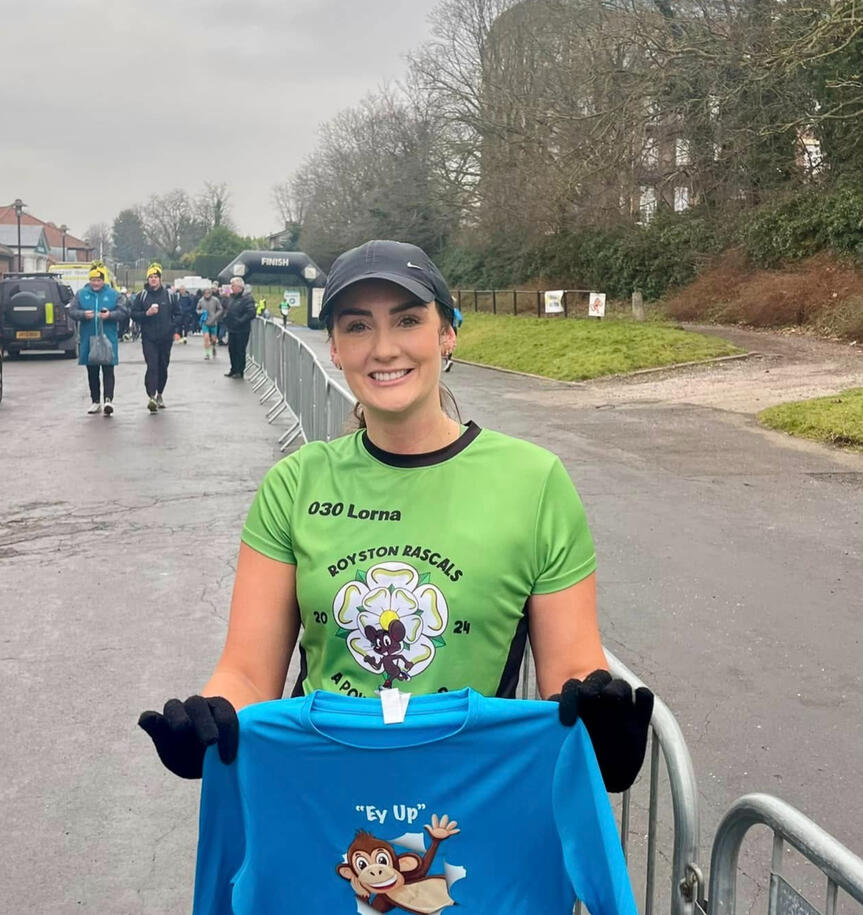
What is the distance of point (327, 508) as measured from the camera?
7.52 ft

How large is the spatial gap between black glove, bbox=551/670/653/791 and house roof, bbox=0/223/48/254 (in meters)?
98.9

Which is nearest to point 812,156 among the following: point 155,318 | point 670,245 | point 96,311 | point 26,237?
point 670,245

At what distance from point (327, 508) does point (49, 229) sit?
137299mm

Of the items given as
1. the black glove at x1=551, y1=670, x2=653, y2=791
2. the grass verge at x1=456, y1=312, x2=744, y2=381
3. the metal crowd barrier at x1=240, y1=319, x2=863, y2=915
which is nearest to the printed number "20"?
the black glove at x1=551, y1=670, x2=653, y2=791

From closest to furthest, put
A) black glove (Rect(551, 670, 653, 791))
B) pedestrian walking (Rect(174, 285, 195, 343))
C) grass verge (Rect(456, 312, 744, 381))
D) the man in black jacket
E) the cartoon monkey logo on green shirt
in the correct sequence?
black glove (Rect(551, 670, 653, 791)) < the cartoon monkey logo on green shirt < the man in black jacket < grass verge (Rect(456, 312, 744, 381)) < pedestrian walking (Rect(174, 285, 195, 343))

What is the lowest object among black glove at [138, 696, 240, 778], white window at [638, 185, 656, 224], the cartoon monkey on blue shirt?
the cartoon monkey on blue shirt

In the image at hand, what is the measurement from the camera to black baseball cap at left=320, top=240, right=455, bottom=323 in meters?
2.29

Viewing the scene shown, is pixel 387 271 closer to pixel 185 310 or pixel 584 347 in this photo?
pixel 584 347

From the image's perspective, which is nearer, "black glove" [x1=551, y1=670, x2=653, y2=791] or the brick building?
"black glove" [x1=551, y1=670, x2=653, y2=791]

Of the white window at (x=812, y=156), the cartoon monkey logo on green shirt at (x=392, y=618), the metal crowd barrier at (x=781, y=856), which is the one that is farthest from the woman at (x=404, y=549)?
the white window at (x=812, y=156)

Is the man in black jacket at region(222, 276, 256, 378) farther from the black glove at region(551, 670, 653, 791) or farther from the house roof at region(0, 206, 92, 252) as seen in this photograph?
the house roof at region(0, 206, 92, 252)

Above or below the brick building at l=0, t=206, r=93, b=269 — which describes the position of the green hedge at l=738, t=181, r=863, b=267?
below

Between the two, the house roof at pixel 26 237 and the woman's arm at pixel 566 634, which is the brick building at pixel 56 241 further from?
the woman's arm at pixel 566 634

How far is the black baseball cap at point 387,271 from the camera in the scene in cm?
229
